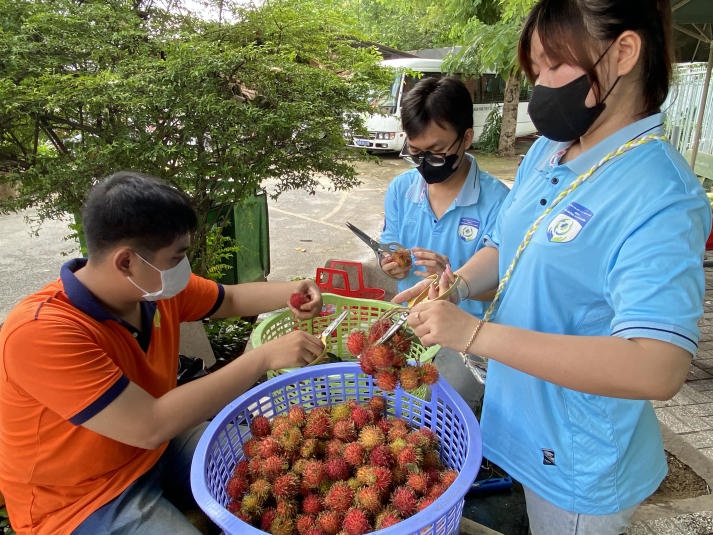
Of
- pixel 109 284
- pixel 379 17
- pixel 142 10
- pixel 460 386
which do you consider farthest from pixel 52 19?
pixel 379 17

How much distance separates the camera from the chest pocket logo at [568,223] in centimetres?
127

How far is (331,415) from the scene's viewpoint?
182cm

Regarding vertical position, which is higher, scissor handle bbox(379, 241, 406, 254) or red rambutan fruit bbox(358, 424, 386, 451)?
scissor handle bbox(379, 241, 406, 254)

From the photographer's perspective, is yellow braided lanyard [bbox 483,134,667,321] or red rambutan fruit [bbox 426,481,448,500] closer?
yellow braided lanyard [bbox 483,134,667,321]

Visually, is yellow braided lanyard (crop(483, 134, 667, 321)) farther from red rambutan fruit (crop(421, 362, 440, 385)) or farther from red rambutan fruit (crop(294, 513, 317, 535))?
red rambutan fruit (crop(294, 513, 317, 535))

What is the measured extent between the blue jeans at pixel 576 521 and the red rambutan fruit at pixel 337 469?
0.61m

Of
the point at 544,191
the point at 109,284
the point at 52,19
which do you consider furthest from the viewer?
the point at 52,19

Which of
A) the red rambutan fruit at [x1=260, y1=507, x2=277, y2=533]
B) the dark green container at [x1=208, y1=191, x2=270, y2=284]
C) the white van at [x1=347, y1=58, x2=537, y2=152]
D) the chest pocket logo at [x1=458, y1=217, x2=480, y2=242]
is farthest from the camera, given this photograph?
the white van at [x1=347, y1=58, x2=537, y2=152]

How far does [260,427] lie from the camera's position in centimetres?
172

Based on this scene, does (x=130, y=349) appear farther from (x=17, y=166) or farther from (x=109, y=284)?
(x=17, y=166)

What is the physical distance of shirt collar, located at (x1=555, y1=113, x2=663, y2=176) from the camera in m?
1.26

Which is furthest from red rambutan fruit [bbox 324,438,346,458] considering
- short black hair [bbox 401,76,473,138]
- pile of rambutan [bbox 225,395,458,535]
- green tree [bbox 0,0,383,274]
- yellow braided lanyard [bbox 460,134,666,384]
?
green tree [bbox 0,0,383,274]

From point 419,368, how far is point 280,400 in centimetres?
57

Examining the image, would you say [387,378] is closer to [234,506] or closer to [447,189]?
[234,506]
